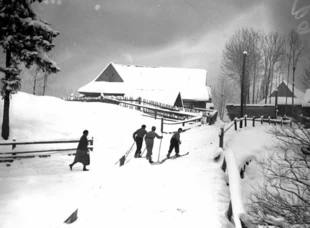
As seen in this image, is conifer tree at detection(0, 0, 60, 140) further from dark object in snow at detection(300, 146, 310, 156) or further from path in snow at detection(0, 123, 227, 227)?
dark object in snow at detection(300, 146, 310, 156)

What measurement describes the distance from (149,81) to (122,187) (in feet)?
120

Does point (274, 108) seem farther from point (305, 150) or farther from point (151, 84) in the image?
point (305, 150)

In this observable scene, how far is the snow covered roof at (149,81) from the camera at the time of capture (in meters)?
39.2

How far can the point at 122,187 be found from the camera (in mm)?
6160

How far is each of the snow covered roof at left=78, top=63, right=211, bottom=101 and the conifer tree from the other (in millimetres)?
22205

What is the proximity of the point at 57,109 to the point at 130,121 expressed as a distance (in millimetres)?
5751

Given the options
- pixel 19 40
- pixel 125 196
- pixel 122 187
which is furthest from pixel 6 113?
pixel 125 196

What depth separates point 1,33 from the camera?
580 inches

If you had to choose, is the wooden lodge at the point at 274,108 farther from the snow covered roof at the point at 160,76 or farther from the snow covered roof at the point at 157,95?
the snow covered roof at the point at 160,76

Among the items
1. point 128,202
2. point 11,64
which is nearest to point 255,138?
point 128,202

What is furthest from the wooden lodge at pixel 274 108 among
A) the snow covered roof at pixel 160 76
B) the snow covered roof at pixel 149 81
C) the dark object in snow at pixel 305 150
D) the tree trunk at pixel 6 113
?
the tree trunk at pixel 6 113

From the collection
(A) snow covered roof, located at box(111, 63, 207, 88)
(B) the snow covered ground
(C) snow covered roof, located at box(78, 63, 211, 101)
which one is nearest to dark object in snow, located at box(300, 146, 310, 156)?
(B) the snow covered ground

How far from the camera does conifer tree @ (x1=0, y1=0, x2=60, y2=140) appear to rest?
14.7 m

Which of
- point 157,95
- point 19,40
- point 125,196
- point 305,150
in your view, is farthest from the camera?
point 157,95
